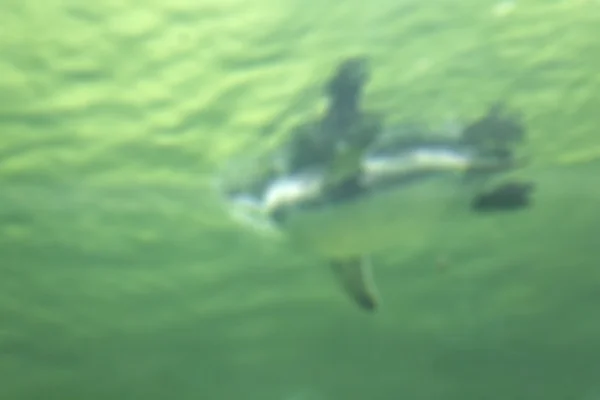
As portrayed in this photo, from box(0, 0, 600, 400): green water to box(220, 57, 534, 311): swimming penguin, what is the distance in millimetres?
944

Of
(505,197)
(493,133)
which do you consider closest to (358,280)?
(505,197)

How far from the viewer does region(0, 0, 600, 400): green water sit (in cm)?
810

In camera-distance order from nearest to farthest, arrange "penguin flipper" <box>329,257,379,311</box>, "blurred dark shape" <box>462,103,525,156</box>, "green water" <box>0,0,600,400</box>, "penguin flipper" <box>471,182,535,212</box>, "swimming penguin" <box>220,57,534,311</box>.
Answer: "swimming penguin" <box>220,57,534,311</box> < "penguin flipper" <box>471,182,535,212</box> < "blurred dark shape" <box>462,103,525,156</box> < "green water" <box>0,0,600,400</box> < "penguin flipper" <box>329,257,379,311</box>

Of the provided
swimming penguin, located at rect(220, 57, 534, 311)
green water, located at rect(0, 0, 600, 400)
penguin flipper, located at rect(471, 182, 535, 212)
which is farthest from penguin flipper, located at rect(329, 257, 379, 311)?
green water, located at rect(0, 0, 600, 400)

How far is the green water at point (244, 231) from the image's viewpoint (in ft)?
26.6

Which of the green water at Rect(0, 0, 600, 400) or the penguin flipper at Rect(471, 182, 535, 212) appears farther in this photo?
the green water at Rect(0, 0, 600, 400)

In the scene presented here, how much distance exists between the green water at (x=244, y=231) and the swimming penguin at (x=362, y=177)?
37.2 inches

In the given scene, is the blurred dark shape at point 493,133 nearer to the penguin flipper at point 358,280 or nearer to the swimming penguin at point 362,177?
the swimming penguin at point 362,177

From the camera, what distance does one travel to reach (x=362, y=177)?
7516mm

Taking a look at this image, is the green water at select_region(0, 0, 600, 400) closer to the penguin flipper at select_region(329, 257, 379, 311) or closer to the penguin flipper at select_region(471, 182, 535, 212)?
the penguin flipper at select_region(329, 257, 379, 311)

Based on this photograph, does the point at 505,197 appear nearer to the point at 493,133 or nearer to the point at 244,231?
the point at 493,133

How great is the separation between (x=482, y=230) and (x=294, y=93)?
6001 millimetres

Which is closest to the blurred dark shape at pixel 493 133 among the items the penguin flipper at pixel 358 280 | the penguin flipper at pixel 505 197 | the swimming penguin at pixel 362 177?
the swimming penguin at pixel 362 177

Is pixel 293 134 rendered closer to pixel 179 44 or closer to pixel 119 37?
pixel 179 44
